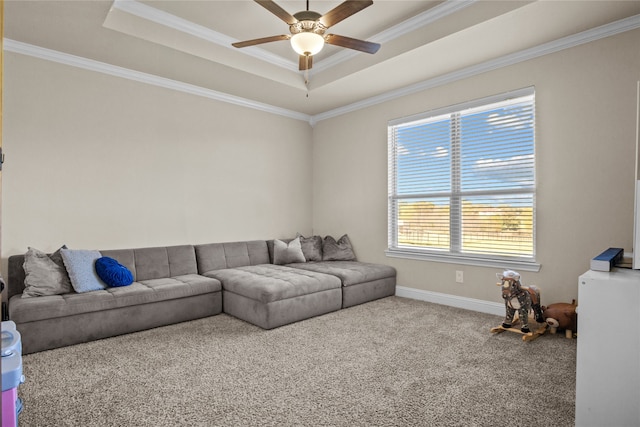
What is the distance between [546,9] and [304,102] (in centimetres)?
306

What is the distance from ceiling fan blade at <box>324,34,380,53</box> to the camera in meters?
2.95

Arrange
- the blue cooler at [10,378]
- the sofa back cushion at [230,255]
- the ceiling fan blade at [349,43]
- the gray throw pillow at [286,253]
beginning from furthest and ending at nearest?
1. the gray throw pillow at [286,253]
2. the sofa back cushion at [230,255]
3. the ceiling fan blade at [349,43]
4. the blue cooler at [10,378]

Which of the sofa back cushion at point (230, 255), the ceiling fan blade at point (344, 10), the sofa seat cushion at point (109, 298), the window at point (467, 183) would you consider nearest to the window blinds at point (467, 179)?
the window at point (467, 183)

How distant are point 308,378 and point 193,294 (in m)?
1.77

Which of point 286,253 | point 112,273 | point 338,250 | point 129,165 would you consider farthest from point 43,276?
point 338,250

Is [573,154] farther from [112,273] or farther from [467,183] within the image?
[112,273]

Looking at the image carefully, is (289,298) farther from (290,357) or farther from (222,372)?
(222,372)

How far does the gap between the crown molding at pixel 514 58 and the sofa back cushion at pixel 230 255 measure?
7.73ft

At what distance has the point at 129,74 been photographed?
4215 millimetres

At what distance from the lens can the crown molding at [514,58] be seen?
3189mm

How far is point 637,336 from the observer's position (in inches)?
69.2

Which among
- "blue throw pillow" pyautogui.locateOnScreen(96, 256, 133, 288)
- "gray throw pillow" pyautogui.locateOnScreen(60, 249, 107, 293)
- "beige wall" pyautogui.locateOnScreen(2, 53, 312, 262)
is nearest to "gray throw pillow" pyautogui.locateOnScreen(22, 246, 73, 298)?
"gray throw pillow" pyautogui.locateOnScreen(60, 249, 107, 293)

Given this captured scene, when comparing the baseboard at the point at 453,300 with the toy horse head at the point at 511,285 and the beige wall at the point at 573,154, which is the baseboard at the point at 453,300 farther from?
the toy horse head at the point at 511,285

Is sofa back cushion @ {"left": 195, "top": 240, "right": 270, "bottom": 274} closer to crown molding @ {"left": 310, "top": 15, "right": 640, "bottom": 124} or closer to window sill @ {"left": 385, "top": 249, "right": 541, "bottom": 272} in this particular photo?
window sill @ {"left": 385, "top": 249, "right": 541, "bottom": 272}
